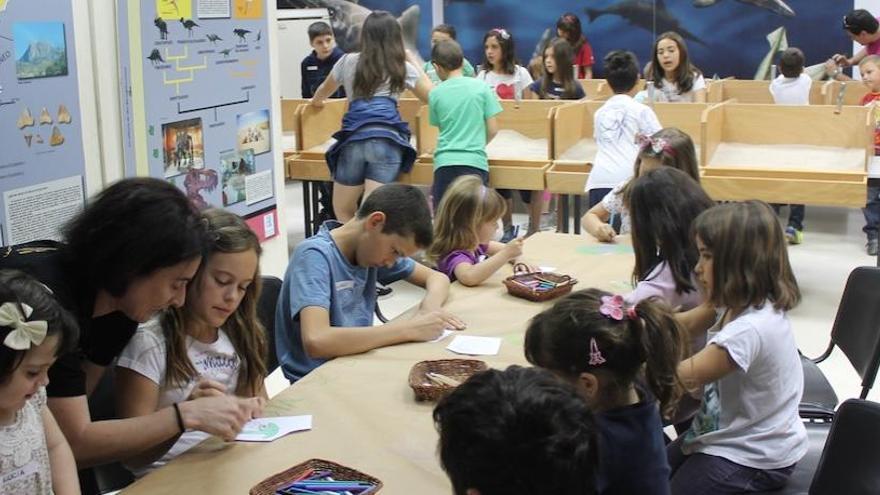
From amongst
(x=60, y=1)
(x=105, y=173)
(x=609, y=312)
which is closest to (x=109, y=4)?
(x=60, y=1)

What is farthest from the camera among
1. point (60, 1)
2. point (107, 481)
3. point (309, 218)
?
point (309, 218)

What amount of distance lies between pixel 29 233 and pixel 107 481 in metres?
1.18

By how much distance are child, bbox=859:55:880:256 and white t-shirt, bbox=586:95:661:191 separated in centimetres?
121

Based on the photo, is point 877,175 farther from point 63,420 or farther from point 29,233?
point 63,420

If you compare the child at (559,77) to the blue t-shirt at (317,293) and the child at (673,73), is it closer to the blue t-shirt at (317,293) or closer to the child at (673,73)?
the child at (673,73)

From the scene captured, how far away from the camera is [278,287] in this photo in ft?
9.87

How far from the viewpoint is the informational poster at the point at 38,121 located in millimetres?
3062

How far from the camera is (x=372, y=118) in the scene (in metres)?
5.36

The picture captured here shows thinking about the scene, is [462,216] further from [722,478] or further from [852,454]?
[852,454]

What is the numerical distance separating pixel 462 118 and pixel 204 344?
3269 millimetres

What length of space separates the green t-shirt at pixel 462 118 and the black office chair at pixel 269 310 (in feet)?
8.51

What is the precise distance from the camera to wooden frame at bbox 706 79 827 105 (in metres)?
7.54

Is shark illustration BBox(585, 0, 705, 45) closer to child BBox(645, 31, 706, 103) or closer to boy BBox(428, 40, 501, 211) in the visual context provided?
child BBox(645, 31, 706, 103)

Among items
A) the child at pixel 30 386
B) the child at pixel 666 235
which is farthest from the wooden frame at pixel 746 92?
the child at pixel 30 386
